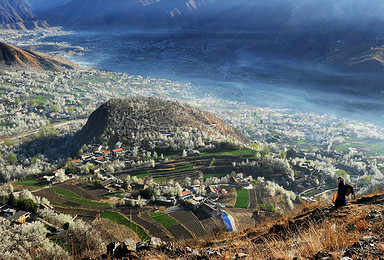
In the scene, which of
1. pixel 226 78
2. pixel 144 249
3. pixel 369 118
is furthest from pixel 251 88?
pixel 144 249

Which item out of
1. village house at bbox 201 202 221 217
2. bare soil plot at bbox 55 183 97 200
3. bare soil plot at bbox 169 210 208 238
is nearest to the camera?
bare soil plot at bbox 169 210 208 238

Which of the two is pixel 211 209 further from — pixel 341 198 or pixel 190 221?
pixel 341 198

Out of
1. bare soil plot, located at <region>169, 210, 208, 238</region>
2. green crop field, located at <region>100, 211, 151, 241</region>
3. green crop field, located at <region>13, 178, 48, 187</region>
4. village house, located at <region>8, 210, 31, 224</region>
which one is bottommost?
bare soil plot, located at <region>169, 210, 208, 238</region>

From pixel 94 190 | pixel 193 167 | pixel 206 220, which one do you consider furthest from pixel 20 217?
pixel 193 167

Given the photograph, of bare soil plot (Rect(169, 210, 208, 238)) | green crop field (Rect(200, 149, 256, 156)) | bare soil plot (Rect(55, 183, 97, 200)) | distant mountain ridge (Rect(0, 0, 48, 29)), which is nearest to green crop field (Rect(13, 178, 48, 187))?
bare soil plot (Rect(55, 183, 97, 200))

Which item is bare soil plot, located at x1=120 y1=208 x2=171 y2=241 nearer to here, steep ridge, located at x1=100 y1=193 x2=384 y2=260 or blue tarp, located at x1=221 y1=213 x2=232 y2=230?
blue tarp, located at x1=221 y1=213 x2=232 y2=230

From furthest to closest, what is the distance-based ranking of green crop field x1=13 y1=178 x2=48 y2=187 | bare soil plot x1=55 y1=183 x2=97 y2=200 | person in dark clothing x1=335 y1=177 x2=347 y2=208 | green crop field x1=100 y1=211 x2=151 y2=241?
1. green crop field x1=13 y1=178 x2=48 y2=187
2. bare soil plot x1=55 y1=183 x2=97 y2=200
3. green crop field x1=100 y1=211 x2=151 y2=241
4. person in dark clothing x1=335 y1=177 x2=347 y2=208
